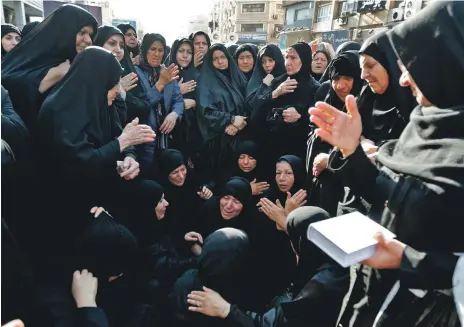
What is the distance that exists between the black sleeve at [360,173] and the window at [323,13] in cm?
2992

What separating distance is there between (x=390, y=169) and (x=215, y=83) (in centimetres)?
272

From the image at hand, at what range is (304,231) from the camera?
1.98 m

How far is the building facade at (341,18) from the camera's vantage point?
21.1 meters

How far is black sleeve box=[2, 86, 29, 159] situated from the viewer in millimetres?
1809

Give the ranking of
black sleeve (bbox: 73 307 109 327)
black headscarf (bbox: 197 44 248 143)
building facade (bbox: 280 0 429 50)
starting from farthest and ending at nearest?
building facade (bbox: 280 0 429 50) → black headscarf (bbox: 197 44 248 143) → black sleeve (bbox: 73 307 109 327)

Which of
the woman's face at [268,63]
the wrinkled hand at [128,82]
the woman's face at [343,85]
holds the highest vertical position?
the woman's face at [268,63]

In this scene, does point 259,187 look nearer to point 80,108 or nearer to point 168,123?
point 168,123

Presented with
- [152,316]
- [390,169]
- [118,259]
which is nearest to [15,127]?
[118,259]

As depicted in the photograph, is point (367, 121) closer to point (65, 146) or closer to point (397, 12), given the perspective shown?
point (65, 146)

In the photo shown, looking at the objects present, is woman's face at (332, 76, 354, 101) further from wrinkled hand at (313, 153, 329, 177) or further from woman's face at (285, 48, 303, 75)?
woman's face at (285, 48, 303, 75)

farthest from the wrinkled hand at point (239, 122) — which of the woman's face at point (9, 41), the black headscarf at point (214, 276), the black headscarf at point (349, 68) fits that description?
the woman's face at point (9, 41)

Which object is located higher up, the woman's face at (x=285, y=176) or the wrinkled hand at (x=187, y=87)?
the wrinkled hand at (x=187, y=87)

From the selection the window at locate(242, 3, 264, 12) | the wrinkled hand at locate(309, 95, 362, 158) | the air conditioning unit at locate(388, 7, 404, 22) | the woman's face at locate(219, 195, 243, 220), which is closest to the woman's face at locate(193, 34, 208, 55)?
the woman's face at locate(219, 195, 243, 220)

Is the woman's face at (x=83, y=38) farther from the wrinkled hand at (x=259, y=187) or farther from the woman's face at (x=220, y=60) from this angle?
the wrinkled hand at (x=259, y=187)
